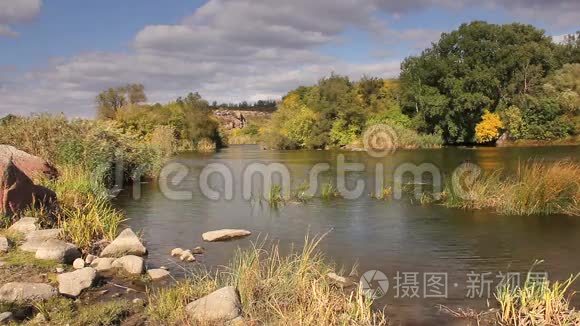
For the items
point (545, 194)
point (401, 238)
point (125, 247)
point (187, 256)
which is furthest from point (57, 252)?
point (545, 194)

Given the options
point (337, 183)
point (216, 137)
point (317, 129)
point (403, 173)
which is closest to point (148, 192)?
point (337, 183)

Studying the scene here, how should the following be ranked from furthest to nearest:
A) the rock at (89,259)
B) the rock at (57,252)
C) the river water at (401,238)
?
the rock at (89,259), the rock at (57,252), the river water at (401,238)

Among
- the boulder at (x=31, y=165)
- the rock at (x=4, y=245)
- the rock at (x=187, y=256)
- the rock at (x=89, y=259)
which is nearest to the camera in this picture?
the rock at (x=4, y=245)

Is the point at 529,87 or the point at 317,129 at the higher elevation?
the point at 529,87

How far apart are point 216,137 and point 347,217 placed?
6684 cm

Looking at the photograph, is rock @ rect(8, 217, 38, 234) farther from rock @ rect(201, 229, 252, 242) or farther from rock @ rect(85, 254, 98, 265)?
rock @ rect(201, 229, 252, 242)

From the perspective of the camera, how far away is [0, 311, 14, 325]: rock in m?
6.73

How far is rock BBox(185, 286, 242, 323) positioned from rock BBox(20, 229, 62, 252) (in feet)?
13.5

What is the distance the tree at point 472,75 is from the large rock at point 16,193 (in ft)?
A: 170

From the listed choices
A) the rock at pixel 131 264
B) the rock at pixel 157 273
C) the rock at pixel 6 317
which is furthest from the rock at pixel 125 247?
the rock at pixel 6 317

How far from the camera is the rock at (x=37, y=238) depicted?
9.74m

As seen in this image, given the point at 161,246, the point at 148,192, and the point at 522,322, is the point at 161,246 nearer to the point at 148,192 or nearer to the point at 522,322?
the point at 522,322

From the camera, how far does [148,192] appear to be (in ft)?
75.7

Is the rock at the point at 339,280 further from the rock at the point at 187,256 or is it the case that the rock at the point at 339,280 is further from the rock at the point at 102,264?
the rock at the point at 102,264
